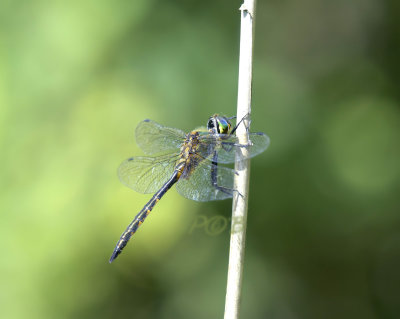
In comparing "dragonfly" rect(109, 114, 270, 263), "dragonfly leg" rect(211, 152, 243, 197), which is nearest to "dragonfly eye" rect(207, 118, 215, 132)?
"dragonfly" rect(109, 114, 270, 263)

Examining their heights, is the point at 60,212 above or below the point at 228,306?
above

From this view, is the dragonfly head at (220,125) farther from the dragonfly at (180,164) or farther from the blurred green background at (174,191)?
the blurred green background at (174,191)

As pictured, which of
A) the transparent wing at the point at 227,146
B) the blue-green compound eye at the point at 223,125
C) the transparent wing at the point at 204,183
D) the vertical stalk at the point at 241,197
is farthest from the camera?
the blue-green compound eye at the point at 223,125

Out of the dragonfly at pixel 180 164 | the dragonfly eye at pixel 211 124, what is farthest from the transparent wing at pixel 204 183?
the dragonfly eye at pixel 211 124

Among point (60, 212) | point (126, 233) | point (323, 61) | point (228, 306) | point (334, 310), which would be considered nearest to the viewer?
point (228, 306)

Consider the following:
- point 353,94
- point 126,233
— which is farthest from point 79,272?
point 353,94

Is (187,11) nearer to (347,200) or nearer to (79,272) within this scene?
(347,200)
